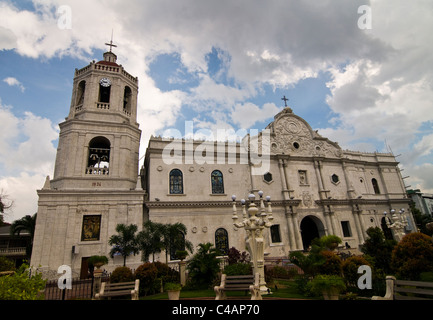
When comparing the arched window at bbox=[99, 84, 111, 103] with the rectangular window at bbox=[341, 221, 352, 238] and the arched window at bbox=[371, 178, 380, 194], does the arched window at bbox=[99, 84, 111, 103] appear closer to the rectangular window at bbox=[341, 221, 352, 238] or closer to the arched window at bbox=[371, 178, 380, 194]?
the rectangular window at bbox=[341, 221, 352, 238]

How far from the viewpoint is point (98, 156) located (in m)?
21.8

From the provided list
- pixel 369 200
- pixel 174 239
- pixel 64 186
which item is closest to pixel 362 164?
pixel 369 200

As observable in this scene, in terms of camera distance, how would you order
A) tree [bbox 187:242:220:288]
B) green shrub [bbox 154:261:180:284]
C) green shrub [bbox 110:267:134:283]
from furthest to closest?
green shrub [bbox 154:261:180:284] < tree [bbox 187:242:220:288] < green shrub [bbox 110:267:134:283]

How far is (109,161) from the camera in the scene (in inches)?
804

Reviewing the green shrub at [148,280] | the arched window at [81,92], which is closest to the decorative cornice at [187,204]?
the green shrub at [148,280]

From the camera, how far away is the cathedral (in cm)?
1775

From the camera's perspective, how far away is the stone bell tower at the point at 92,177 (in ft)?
55.7

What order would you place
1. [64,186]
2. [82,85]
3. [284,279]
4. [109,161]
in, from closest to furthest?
[284,279], [64,186], [109,161], [82,85]

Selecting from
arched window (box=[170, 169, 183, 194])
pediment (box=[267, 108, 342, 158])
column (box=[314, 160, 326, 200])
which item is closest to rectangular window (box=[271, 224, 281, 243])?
column (box=[314, 160, 326, 200])

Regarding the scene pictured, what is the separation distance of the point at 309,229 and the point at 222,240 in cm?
1137

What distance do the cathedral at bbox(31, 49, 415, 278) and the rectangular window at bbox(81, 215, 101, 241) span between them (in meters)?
0.07

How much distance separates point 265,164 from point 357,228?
1248 cm

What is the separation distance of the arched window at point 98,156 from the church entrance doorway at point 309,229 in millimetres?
21069

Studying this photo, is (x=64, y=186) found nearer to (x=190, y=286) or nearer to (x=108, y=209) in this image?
(x=108, y=209)
